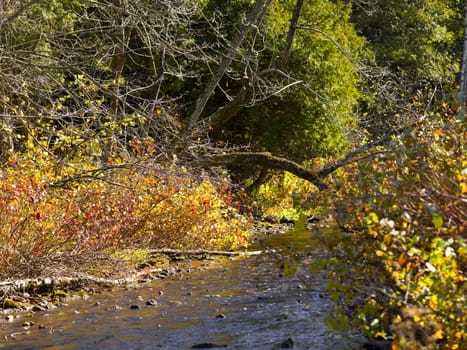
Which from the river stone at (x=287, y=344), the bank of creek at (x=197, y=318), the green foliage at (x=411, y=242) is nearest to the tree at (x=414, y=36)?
the bank of creek at (x=197, y=318)

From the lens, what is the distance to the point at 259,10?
1642 cm

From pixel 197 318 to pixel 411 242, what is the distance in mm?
4374

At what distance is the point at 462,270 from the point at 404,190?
0.70m

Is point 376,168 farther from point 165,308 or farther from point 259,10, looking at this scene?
point 259,10

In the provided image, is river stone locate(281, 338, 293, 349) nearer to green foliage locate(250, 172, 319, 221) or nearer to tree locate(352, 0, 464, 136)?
green foliage locate(250, 172, 319, 221)

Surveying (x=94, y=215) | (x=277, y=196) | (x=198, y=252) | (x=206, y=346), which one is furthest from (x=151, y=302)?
(x=277, y=196)

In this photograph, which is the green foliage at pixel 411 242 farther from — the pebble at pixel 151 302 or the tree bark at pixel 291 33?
the tree bark at pixel 291 33

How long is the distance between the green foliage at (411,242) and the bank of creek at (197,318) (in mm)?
569

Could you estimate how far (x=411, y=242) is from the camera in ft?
16.0

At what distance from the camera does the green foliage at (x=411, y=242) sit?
4859 mm

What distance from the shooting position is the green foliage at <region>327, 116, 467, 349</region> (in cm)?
486

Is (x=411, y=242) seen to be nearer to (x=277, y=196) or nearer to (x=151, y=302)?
(x=151, y=302)

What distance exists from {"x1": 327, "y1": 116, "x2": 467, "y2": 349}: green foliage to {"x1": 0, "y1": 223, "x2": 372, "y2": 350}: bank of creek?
57 cm

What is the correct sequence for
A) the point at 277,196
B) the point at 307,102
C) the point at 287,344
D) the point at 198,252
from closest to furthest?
the point at 287,344 → the point at 198,252 → the point at 307,102 → the point at 277,196
